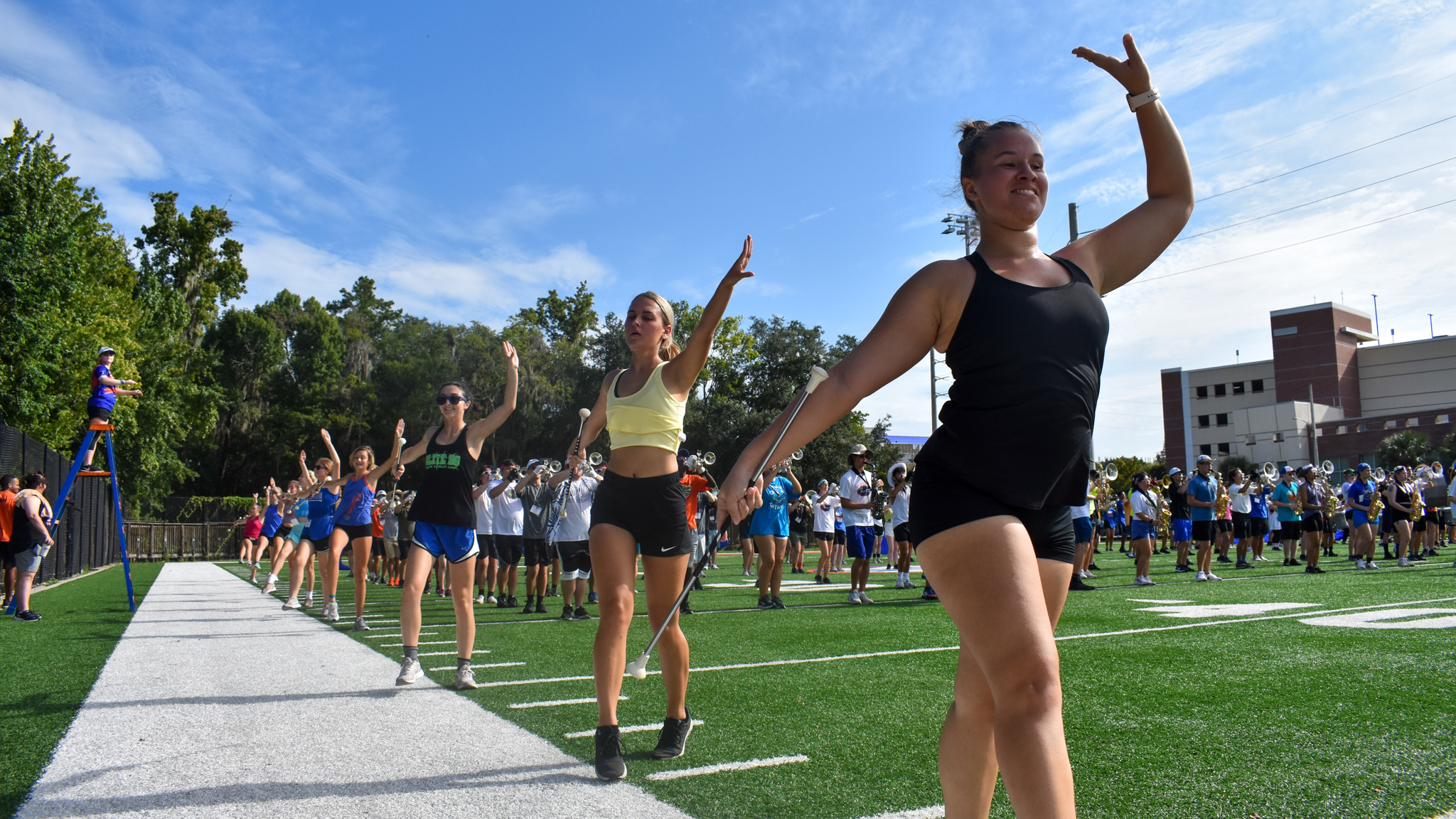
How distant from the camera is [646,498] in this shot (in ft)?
13.1

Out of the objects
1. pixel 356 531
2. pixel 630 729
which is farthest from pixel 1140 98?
pixel 356 531

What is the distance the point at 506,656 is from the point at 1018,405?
5984 mm

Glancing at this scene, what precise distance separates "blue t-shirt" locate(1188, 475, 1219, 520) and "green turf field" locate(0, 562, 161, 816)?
49.3 feet

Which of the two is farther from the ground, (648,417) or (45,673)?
(648,417)

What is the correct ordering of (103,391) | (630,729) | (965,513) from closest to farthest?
(965,513)
(630,729)
(103,391)

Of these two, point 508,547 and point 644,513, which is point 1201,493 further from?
point 644,513

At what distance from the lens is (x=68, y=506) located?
18.7m

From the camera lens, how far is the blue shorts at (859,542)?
12328 mm

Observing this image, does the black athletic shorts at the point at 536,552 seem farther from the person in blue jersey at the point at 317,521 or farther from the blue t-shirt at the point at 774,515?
the blue t-shirt at the point at 774,515

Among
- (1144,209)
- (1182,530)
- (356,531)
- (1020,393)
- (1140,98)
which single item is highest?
(1140,98)

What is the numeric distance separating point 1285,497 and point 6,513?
20738mm

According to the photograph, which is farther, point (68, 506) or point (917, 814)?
point (68, 506)

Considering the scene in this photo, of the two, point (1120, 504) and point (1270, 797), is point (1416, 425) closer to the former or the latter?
point (1120, 504)

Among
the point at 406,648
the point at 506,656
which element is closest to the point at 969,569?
the point at 406,648
